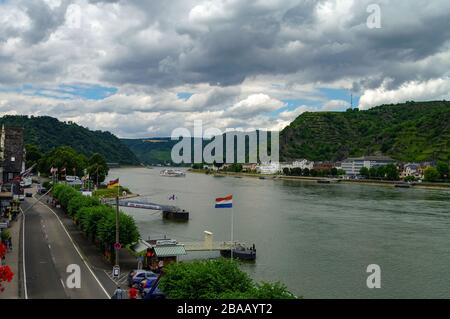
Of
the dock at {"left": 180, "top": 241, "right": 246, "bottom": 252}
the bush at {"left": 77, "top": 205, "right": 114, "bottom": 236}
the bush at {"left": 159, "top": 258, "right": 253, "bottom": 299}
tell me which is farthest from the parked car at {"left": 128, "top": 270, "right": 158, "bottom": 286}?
the dock at {"left": 180, "top": 241, "right": 246, "bottom": 252}

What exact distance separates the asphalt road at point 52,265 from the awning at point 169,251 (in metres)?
4.86

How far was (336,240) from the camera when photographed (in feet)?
183

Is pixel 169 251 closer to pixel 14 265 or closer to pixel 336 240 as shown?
pixel 14 265

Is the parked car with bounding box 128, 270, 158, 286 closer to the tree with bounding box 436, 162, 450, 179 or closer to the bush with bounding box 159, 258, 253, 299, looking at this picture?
the bush with bounding box 159, 258, 253, 299

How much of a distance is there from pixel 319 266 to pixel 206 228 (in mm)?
25638

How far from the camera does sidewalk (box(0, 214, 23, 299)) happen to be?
2610 centimetres

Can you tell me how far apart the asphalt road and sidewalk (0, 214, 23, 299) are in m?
0.52

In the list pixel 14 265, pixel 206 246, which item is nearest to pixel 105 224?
pixel 14 265

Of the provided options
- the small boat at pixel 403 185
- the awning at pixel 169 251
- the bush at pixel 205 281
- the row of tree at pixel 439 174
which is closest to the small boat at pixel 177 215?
the awning at pixel 169 251

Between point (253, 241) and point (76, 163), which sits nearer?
point (253, 241)

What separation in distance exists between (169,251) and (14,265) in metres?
10.6
